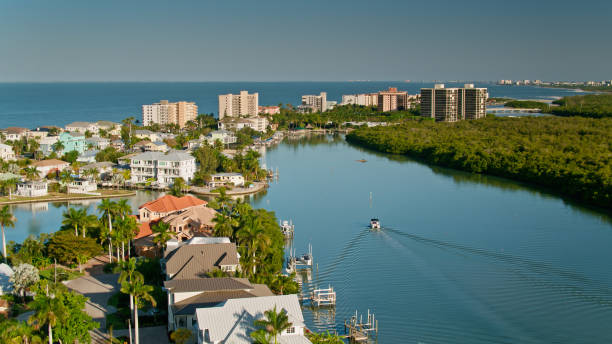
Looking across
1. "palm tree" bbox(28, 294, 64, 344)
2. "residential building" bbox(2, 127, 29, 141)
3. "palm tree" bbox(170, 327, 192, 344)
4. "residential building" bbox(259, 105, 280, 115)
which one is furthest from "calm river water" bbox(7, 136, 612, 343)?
"residential building" bbox(259, 105, 280, 115)

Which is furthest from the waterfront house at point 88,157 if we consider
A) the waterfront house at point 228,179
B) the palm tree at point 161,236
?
the palm tree at point 161,236

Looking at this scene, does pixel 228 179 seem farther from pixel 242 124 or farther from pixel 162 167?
pixel 242 124

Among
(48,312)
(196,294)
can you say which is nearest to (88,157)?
(196,294)

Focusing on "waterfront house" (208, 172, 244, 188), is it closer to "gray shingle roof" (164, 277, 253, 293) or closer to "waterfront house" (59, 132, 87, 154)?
"waterfront house" (59, 132, 87, 154)

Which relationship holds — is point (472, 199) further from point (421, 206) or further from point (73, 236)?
point (73, 236)

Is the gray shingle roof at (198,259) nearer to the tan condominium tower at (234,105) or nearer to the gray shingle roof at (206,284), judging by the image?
the gray shingle roof at (206,284)

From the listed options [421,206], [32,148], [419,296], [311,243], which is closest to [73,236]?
[311,243]

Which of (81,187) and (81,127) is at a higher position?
(81,127)
